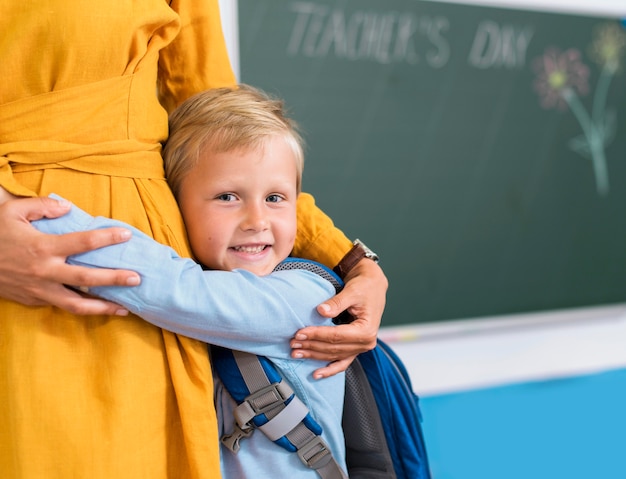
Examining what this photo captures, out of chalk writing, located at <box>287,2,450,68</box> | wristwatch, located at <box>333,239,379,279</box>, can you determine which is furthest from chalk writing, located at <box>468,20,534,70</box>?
wristwatch, located at <box>333,239,379,279</box>

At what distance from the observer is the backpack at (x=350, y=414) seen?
979 millimetres

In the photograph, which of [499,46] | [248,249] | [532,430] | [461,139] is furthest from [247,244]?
[532,430]

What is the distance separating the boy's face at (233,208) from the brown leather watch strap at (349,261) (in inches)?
6.5

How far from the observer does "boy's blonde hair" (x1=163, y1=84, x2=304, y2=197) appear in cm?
106

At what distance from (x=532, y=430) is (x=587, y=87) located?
1.44 meters

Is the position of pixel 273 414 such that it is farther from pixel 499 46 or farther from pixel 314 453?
pixel 499 46

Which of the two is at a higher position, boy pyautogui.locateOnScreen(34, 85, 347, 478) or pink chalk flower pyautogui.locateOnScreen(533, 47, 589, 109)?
pink chalk flower pyautogui.locateOnScreen(533, 47, 589, 109)

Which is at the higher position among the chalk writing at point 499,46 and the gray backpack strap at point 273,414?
the chalk writing at point 499,46

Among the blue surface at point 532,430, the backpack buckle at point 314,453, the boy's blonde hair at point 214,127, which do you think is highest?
the boy's blonde hair at point 214,127

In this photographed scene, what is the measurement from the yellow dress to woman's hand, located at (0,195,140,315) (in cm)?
4

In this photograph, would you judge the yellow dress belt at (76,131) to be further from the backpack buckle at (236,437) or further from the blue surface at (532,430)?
the blue surface at (532,430)

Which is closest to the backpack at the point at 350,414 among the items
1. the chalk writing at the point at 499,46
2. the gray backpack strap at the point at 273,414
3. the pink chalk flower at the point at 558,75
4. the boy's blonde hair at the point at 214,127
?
the gray backpack strap at the point at 273,414

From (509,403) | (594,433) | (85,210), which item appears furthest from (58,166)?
(594,433)

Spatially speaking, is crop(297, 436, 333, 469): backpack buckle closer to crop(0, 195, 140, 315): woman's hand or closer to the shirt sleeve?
the shirt sleeve
